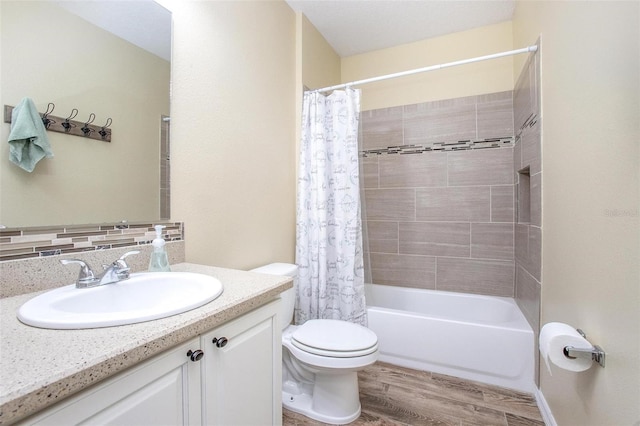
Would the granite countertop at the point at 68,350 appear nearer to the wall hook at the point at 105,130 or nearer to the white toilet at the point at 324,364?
the wall hook at the point at 105,130

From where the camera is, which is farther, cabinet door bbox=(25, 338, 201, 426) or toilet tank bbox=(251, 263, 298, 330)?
toilet tank bbox=(251, 263, 298, 330)

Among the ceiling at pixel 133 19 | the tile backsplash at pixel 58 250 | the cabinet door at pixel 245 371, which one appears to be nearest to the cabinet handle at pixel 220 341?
the cabinet door at pixel 245 371

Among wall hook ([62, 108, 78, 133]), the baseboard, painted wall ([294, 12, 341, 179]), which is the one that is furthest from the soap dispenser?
the baseboard

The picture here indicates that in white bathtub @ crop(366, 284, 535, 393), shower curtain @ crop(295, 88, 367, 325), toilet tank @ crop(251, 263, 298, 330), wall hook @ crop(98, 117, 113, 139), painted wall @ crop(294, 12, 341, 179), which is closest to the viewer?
wall hook @ crop(98, 117, 113, 139)

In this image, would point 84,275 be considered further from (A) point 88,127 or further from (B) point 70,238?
(A) point 88,127

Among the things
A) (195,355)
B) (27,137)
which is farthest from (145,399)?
(27,137)

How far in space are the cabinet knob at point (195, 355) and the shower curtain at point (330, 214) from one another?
143 centimetres

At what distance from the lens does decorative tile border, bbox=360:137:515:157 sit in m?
2.44

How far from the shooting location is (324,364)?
1474 millimetres

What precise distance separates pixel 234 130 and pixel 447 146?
180 centimetres

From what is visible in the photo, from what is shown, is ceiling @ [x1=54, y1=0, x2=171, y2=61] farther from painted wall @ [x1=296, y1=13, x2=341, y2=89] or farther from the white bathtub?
the white bathtub

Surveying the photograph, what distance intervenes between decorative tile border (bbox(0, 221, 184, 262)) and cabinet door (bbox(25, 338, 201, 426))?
604 millimetres

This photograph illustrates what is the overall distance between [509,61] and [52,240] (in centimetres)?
307

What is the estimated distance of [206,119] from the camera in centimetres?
155
